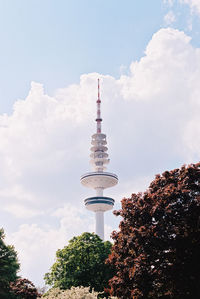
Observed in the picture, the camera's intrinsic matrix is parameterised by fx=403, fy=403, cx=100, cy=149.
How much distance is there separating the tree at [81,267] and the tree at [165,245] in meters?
26.1

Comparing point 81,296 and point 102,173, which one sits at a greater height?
point 102,173

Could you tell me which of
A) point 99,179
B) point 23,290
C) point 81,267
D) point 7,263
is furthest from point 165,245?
point 99,179

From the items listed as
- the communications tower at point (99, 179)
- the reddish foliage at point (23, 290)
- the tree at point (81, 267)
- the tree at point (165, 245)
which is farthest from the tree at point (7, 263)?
the communications tower at point (99, 179)

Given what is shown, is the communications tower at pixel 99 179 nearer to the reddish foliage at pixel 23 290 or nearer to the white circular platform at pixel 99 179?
the white circular platform at pixel 99 179

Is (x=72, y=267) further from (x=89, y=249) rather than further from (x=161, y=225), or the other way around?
(x=161, y=225)

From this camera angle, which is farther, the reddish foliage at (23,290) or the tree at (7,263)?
the tree at (7,263)

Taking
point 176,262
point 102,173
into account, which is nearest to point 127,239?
point 176,262

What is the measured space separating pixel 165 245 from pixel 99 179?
4312 inches

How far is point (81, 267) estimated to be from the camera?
57.0 meters

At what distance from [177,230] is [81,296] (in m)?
10.9

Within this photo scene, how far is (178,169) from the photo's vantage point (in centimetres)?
3100

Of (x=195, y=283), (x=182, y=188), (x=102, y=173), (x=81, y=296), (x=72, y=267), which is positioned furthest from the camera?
(x=102, y=173)

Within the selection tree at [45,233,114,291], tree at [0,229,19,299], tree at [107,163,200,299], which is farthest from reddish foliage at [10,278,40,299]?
tree at [107,163,200,299]

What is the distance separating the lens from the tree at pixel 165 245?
2719cm
